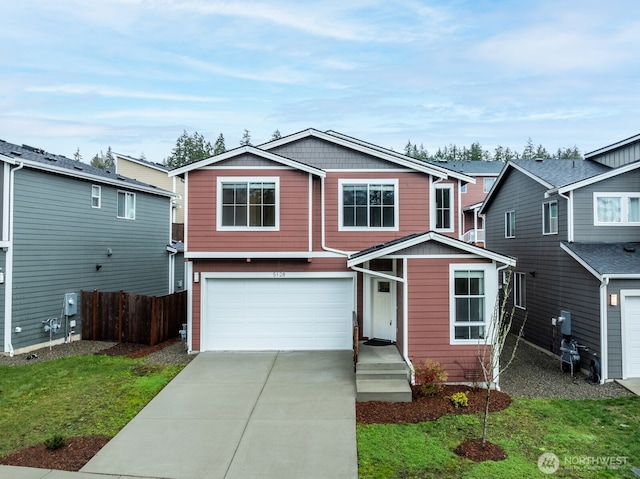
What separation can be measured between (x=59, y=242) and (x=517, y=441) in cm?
1396

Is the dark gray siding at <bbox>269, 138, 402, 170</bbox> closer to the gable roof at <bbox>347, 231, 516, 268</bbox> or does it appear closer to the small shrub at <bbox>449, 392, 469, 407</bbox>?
the gable roof at <bbox>347, 231, 516, 268</bbox>

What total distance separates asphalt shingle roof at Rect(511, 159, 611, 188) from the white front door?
5791 mm

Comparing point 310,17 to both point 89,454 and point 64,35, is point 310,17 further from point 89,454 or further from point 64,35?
point 89,454

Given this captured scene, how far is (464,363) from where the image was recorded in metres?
9.75

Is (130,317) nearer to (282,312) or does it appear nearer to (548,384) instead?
(282,312)

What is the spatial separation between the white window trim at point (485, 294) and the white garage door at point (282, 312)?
3.59 metres

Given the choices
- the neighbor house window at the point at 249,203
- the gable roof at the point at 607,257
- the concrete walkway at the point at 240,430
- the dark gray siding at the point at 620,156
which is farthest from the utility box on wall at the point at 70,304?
the dark gray siding at the point at 620,156

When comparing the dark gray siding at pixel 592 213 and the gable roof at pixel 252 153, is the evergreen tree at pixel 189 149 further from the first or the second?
the dark gray siding at pixel 592 213

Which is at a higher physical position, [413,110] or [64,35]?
[413,110]

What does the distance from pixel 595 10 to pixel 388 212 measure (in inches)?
331

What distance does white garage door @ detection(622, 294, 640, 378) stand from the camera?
403 inches

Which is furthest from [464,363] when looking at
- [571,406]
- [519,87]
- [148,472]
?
[519,87]

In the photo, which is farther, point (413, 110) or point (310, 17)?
point (413, 110)

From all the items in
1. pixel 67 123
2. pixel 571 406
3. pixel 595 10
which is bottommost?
pixel 571 406
